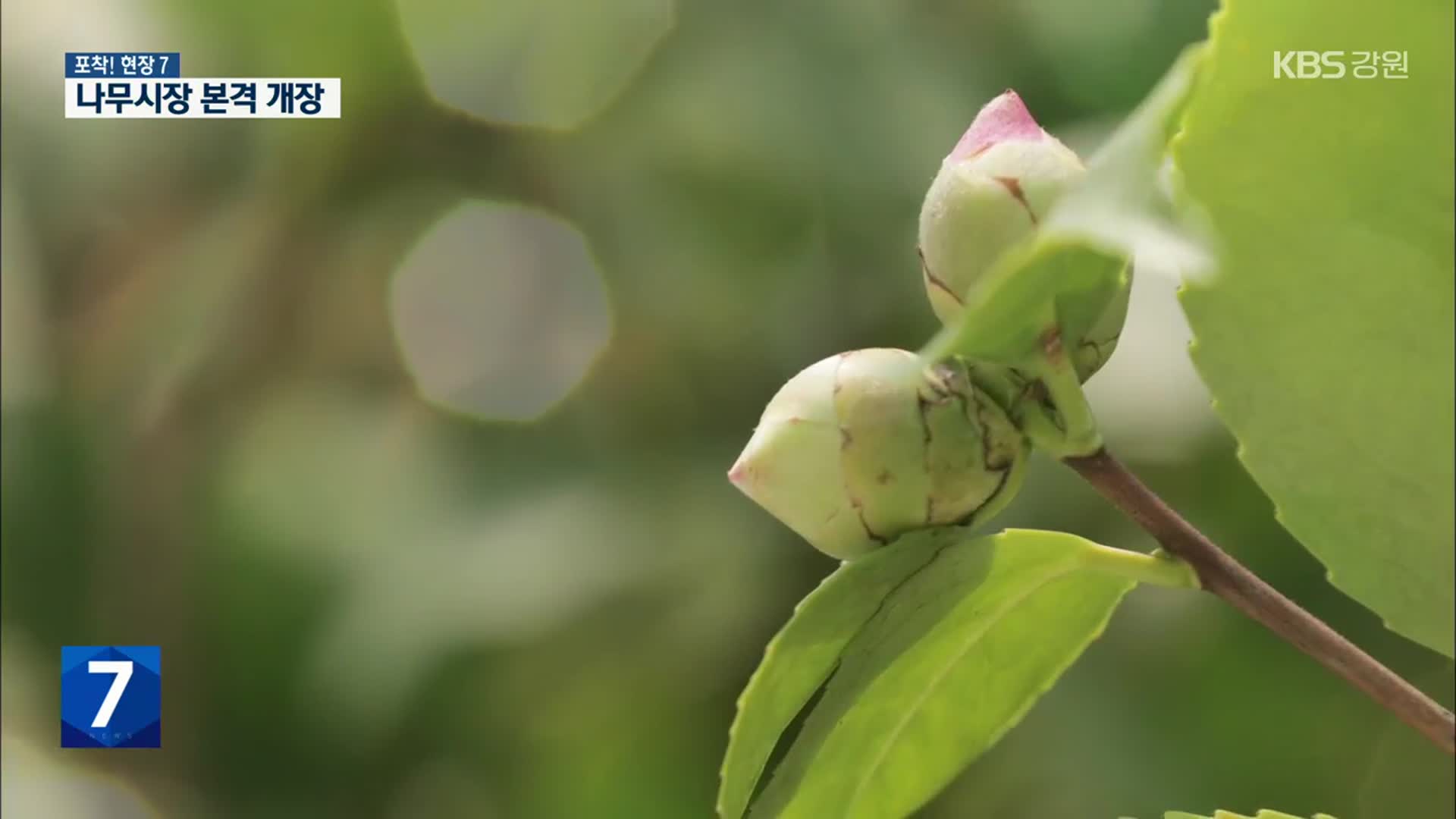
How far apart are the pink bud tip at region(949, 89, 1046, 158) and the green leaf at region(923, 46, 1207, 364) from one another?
0.03 metres

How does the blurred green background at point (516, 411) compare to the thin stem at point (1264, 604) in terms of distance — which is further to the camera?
the blurred green background at point (516, 411)

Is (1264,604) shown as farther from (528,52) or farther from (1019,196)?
(528,52)

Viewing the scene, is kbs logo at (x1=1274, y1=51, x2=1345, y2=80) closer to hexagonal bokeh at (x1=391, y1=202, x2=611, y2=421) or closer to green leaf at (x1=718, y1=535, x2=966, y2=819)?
green leaf at (x1=718, y1=535, x2=966, y2=819)

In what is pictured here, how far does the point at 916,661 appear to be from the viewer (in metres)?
0.35

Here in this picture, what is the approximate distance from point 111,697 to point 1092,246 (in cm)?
115

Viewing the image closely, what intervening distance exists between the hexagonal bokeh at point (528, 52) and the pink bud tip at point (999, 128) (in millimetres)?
1319

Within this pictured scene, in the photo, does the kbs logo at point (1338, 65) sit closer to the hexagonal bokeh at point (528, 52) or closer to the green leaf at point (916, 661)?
the green leaf at point (916, 661)

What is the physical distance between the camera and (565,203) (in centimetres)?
162

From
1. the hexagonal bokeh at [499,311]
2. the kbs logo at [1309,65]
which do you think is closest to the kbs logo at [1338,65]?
the kbs logo at [1309,65]

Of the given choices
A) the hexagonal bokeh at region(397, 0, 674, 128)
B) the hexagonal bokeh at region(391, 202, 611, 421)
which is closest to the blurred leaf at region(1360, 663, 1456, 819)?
the hexagonal bokeh at region(391, 202, 611, 421)

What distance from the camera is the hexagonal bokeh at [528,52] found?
1597 mm

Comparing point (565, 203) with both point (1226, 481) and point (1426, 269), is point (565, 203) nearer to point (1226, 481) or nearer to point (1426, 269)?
point (1226, 481)

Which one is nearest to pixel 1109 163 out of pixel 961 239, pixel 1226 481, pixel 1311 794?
pixel 961 239

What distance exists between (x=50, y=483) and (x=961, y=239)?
59.5 inches
